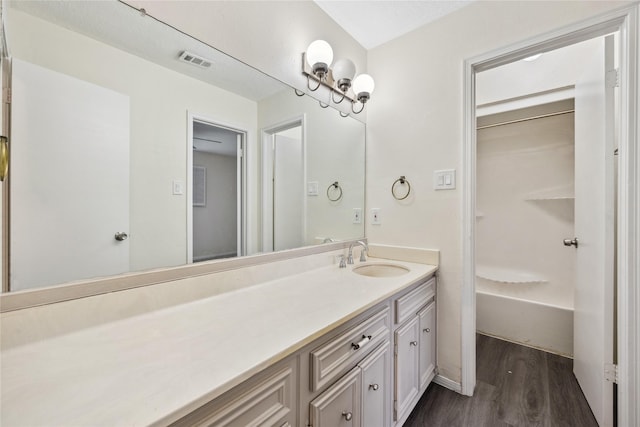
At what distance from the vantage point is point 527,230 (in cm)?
236

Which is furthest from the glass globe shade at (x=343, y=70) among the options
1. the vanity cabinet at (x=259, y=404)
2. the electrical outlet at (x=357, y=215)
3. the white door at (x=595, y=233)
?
the vanity cabinet at (x=259, y=404)

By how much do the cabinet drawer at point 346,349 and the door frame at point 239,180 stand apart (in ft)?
1.95

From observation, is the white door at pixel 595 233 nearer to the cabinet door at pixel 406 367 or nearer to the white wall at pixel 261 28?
the cabinet door at pixel 406 367

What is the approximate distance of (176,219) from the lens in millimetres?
1004

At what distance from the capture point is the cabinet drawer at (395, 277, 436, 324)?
1201mm

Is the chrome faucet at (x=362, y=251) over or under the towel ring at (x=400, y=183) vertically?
under

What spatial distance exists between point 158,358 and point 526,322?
8.61 ft

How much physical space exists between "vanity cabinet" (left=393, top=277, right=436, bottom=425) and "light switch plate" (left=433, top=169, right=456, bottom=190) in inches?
22.4

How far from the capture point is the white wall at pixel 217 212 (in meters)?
1.07

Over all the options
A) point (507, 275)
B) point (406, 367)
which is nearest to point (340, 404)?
point (406, 367)

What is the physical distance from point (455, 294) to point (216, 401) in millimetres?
1471

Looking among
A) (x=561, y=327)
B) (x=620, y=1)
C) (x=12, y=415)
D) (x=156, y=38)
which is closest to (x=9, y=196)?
(x=12, y=415)

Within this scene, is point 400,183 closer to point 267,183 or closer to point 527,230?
point 267,183

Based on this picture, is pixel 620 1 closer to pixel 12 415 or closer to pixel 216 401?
pixel 216 401
